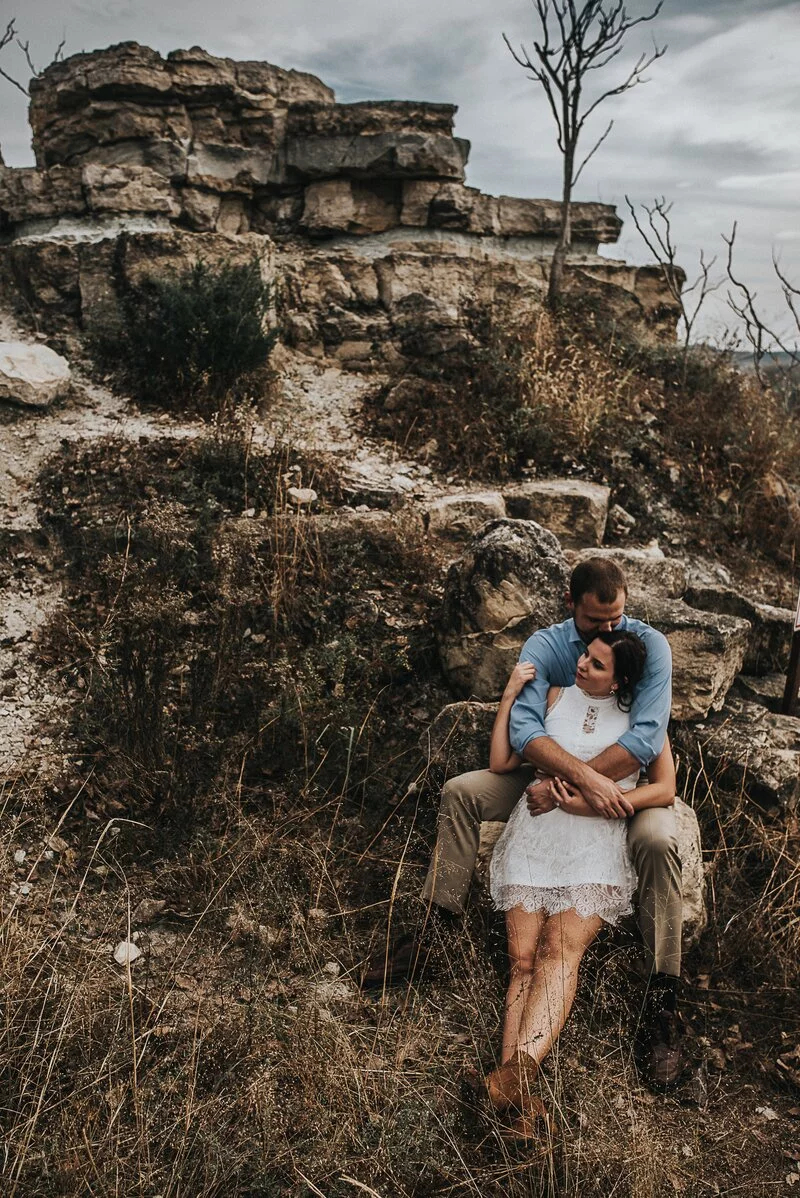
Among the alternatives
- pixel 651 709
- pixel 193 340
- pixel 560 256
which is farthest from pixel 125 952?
pixel 560 256

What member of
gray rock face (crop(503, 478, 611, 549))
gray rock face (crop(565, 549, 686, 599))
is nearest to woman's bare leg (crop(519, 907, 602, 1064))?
gray rock face (crop(565, 549, 686, 599))

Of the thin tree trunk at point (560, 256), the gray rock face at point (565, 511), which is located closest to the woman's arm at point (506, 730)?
the gray rock face at point (565, 511)

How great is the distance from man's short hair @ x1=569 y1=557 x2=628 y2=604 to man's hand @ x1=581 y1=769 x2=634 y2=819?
2.72 feet

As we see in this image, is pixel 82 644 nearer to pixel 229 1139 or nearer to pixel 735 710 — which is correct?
pixel 229 1139

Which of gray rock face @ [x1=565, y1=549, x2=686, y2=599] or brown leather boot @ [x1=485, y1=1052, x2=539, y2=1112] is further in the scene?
gray rock face @ [x1=565, y1=549, x2=686, y2=599]

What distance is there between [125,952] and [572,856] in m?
1.96

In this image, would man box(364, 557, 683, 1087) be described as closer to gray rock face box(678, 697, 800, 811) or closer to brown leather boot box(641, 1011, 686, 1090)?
brown leather boot box(641, 1011, 686, 1090)

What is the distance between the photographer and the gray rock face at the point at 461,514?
6930 mm

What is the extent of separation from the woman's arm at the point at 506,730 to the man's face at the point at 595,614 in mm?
303

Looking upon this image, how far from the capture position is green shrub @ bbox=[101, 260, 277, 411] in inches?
322

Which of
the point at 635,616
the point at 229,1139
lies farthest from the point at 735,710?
the point at 229,1139

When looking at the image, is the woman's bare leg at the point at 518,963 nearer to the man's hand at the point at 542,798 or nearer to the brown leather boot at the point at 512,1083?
the brown leather boot at the point at 512,1083

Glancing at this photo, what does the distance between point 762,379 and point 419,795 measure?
375 inches

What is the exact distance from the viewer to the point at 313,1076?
10.0 feet
